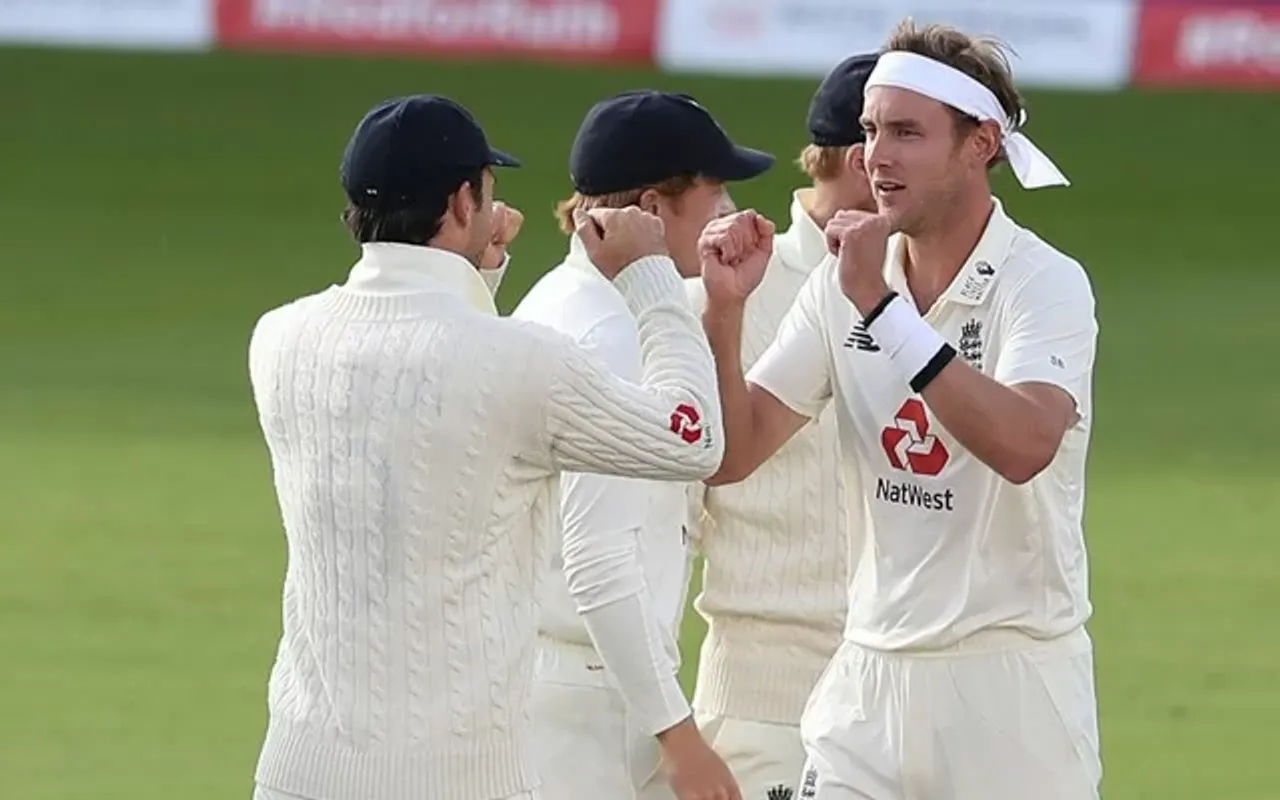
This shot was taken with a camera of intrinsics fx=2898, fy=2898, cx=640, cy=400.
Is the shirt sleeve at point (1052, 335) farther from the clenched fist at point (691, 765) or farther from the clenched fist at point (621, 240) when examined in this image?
the clenched fist at point (691, 765)

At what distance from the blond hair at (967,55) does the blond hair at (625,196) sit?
51 centimetres

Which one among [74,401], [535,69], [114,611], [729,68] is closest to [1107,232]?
[729,68]

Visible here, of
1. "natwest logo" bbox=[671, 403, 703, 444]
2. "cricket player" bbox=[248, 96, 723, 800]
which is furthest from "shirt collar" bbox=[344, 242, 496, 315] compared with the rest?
"natwest logo" bbox=[671, 403, 703, 444]

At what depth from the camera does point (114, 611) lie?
10945 mm

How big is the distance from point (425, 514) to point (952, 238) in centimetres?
136

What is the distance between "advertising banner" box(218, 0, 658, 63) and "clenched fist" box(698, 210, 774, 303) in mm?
16396

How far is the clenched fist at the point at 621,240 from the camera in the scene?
5.23 metres

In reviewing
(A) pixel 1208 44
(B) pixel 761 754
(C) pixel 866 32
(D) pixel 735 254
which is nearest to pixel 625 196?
(D) pixel 735 254

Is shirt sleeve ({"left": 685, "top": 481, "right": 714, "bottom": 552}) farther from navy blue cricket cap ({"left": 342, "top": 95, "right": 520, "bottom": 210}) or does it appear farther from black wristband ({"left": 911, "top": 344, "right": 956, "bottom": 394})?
navy blue cricket cap ({"left": 342, "top": 95, "right": 520, "bottom": 210})

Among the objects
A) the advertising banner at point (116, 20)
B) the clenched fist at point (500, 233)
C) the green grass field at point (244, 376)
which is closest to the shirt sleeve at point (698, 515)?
the clenched fist at point (500, 233)

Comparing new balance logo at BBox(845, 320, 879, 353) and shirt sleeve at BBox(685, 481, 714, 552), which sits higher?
new balance logo at BBox(845, 320, 879, 353)

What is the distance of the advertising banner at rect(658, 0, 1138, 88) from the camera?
68.0 feet

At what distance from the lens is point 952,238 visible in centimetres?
558

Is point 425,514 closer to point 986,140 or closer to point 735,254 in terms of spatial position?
point 735,254
